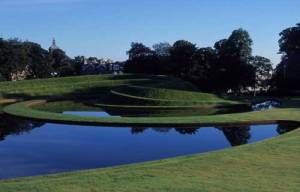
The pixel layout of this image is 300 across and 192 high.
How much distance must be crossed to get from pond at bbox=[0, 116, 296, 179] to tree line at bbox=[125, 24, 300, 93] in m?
32.5

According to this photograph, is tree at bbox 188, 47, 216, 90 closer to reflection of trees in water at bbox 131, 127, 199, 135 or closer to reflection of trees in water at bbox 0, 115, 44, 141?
reflection of trees in water at bbox 0, 115, 44, 141

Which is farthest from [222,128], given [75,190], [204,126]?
[75,190]

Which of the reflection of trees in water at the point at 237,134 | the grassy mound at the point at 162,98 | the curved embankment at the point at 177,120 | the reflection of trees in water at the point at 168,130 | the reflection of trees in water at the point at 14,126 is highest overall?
the grassy mound at the point at 162,98

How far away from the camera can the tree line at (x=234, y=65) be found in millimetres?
56500

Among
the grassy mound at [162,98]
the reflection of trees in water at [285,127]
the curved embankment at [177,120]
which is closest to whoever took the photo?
the reflection of trees in water at [285,127]

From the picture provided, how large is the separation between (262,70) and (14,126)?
42.3 meters

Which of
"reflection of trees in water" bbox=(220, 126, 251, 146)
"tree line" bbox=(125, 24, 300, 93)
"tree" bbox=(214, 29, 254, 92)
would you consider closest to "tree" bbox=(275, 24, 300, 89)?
"tree line" bbox=(125, 24, 300, 93)

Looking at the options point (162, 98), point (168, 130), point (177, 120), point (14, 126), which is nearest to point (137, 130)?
point (168, 130)

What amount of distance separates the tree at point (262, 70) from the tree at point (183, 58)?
7603mm

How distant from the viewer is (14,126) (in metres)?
24.9

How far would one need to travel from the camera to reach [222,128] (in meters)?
23.5

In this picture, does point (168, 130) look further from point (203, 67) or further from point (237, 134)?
point (203, 67)

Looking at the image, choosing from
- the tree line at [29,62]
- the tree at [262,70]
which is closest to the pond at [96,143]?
the tree at [262,70]

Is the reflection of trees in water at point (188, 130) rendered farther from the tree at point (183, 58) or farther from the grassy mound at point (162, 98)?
the tree at point (183, 58)
